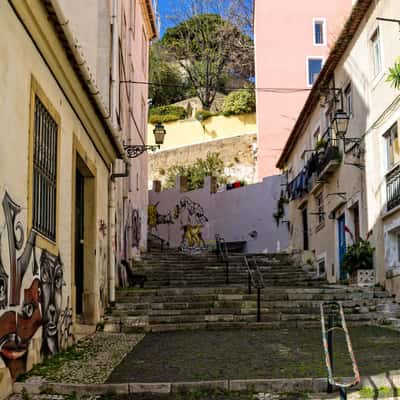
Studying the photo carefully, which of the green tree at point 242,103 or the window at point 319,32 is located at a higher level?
the window at point 319,32

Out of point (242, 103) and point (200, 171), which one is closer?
point (200, 171)

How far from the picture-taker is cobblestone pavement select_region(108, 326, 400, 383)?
7.48 metres

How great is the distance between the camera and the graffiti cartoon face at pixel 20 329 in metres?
6.59

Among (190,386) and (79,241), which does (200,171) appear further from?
(190,386)

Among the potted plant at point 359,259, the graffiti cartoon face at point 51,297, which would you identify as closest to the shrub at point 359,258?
the potted plant at point 359,259

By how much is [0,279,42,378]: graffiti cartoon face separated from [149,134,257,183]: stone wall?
31.1m

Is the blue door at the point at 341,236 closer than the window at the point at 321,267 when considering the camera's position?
Yes

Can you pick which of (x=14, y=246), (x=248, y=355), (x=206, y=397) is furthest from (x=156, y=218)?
(x=206, y=397)

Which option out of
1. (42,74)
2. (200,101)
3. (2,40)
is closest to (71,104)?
(42,74)

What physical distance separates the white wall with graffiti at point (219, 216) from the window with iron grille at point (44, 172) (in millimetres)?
19403

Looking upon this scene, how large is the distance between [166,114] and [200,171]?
341 inches

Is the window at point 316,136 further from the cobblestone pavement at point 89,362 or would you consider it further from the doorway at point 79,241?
the cobblestone pavement at point 89,362

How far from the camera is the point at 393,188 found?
1427 cm

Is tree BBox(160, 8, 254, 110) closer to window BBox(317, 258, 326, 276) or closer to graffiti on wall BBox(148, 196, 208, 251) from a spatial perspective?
graffiti on wall BBox(148, 196, 208, 251)
